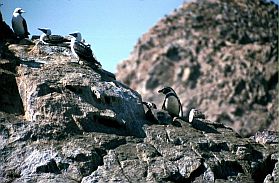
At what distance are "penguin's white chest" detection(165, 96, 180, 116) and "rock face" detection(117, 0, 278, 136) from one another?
66621mm

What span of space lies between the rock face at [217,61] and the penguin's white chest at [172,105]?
66.6m

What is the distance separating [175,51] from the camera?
115 meters

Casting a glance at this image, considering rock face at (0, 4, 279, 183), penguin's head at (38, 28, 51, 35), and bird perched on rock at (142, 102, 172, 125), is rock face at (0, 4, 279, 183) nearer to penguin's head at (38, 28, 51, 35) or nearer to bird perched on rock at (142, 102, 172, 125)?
bird perched on rock at (142, 102, 172, 125)

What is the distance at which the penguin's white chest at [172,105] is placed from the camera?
22.5m

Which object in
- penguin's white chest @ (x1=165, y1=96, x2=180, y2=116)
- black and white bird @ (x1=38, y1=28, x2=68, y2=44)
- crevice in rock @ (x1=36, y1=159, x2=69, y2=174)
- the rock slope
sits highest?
black and white bird @ (x1=38, y1=28, x2=68, y2=44)

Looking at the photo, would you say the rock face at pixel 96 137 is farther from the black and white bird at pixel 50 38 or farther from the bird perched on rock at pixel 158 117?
the black and white bird at pixel 50 38

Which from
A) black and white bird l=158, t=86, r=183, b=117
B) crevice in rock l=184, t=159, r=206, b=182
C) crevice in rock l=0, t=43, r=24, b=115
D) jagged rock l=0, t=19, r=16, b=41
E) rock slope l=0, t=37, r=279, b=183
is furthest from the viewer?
jagged rock l=0, t=19, r=16, b=41

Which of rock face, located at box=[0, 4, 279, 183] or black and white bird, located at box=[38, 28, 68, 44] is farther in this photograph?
black and white bird, located at box=[38, 28, 68, 44]

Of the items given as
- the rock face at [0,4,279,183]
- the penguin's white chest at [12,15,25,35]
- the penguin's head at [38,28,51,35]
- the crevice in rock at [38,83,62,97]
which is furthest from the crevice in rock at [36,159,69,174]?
the penguin's white chest at [12,15,25,35]

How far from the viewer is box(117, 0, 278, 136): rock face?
9756 centimetres

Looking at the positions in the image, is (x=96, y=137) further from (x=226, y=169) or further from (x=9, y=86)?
(x=226, y=169)

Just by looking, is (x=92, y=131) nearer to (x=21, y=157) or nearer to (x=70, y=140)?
(x=70, y=140)

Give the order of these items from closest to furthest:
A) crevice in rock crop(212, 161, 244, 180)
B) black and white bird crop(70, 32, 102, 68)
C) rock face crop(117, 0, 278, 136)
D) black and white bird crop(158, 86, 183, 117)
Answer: crevice in rock crop(212, 161, 244, 180) < black and white bird crop(70, 32, 102, 68) < black and white bird crop(158, 86, 183, 117) < rock face crop(117, 0, 278, 136)

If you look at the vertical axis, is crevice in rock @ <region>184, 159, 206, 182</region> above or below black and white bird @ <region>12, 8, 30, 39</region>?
below
